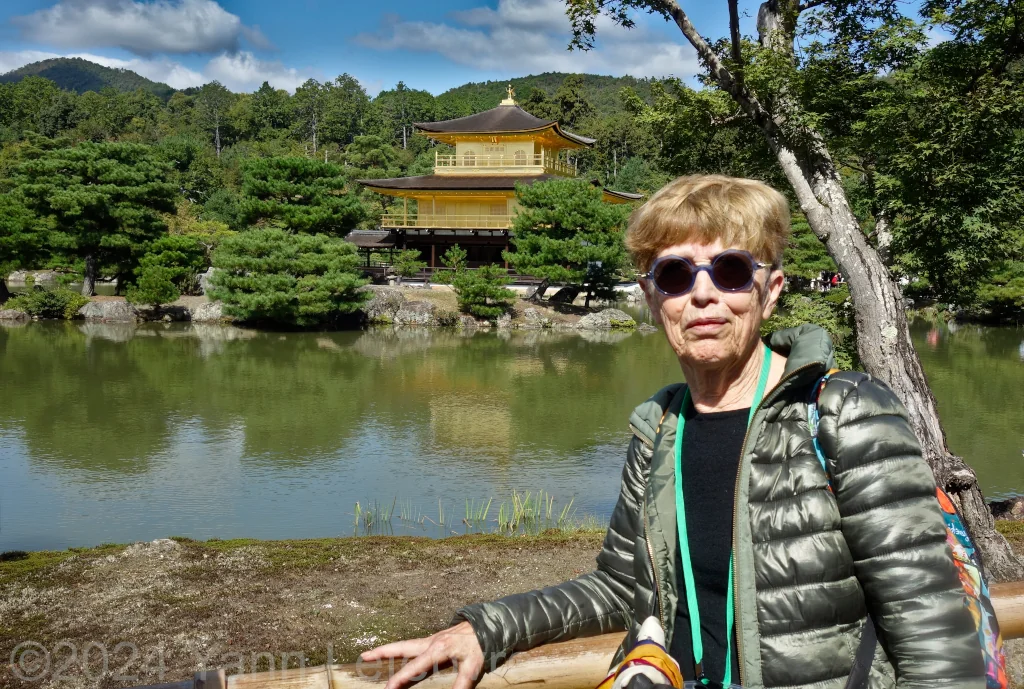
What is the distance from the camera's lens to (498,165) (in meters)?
23.3

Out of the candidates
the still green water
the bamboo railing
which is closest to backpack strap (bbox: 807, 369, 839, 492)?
the bamboo railing

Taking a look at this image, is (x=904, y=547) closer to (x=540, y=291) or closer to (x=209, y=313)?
(x=209, y=313)

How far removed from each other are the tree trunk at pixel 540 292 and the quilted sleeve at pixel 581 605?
59.6ft

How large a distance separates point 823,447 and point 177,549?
4.23 m

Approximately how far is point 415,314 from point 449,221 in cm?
488

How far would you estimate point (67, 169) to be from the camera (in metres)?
17.7

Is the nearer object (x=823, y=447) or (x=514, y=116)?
(x=823, y=447)

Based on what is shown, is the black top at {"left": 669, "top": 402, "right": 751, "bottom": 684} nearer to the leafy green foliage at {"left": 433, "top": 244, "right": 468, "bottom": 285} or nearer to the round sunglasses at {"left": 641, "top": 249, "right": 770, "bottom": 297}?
Result: the round sunglasses at {"left": 641, "top": 249, "right": 770, "bottom": 297}

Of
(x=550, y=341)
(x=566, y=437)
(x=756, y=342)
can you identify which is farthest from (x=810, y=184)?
(x=550, y=341)

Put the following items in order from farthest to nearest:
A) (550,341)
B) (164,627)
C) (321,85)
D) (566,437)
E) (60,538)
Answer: (321,85), (550,341), (566,437), (60,538), (164,627)

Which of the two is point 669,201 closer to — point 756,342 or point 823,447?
point 756,342

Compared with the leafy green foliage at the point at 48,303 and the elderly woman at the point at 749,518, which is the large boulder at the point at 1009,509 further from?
the leafy green foliage at the point at 48,303

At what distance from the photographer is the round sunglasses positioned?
1.07m

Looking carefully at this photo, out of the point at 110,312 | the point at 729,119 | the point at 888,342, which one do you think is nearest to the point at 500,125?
the point at 110,312
